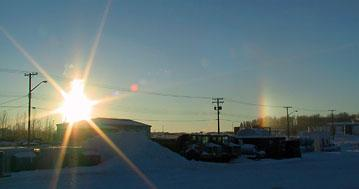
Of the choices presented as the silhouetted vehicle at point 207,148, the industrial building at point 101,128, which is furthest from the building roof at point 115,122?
the silhouetted vehicle at point 207,148

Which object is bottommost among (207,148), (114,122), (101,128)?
(207,148)

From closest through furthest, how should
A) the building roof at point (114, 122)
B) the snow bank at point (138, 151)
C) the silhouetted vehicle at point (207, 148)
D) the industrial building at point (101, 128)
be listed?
the snow bank at point (138, 151) → the silhouetted vehicle at point (207, 148) → the industrial building at point (101, 128) → the building roof at point (114, 122)

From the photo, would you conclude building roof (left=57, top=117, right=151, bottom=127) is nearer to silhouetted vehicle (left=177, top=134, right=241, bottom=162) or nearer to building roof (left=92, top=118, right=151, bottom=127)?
building roof (left=92, top=118, right=151, bottom=127)

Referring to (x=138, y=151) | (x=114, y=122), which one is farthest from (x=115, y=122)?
(x=138, y=151)

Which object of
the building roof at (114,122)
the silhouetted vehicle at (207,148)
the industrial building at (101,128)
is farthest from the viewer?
the building roof at (114,122)

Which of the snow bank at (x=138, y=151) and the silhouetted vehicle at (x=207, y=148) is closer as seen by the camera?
the snow bank at (x=138, y=151)

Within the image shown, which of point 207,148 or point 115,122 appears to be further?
point 115,122

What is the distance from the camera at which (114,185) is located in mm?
24609

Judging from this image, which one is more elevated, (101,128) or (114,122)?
(114,122)

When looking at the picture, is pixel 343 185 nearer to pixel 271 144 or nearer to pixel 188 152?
pixel 188 152

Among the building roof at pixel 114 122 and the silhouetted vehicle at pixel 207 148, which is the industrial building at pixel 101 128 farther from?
the silhouetted vehicle at pixel 207 148

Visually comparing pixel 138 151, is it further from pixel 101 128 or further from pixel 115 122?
pixel 115 122

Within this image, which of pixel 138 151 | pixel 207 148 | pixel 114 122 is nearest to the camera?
pixel 138 151

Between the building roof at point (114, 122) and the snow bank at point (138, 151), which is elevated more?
the building roof at point (114, 122)
